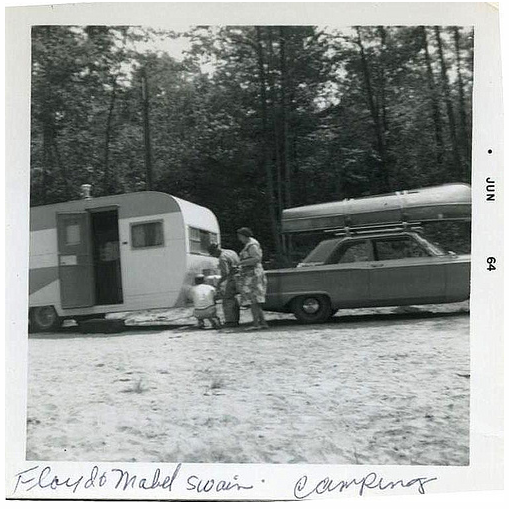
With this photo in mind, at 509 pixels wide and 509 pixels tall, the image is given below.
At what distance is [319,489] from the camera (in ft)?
19.9

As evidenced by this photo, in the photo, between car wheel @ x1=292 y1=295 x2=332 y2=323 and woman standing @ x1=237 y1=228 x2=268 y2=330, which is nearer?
woman standing @ x1=237 y1=228 x2=268 y2=330

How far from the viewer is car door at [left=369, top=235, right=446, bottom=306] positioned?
264 inches

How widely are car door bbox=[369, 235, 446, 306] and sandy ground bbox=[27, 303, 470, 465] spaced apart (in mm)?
291

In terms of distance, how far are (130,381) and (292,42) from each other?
128 inches

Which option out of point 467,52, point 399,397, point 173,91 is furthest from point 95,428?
point 467,52

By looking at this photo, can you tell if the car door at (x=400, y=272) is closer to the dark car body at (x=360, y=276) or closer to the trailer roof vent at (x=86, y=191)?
the dark car body at (x=360, y=276)

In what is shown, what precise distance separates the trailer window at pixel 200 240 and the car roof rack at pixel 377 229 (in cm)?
105

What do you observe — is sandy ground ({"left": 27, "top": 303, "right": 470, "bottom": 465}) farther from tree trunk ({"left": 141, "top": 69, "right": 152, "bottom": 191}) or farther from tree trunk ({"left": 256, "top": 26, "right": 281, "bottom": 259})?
tree trunk ({"left": 141, "top": 69, "right": 152, "bottom": 191})

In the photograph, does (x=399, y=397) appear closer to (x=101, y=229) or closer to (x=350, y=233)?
(x=350, y=233)

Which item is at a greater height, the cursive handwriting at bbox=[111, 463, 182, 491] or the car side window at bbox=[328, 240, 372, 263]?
the car side window at bbox=[328, 240, 372, 263]

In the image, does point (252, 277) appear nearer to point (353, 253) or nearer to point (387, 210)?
point (353, 253)

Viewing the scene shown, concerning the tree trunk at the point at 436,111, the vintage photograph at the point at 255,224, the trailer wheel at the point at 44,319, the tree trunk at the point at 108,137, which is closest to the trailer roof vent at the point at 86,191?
the vintage photograph at the point at 255,224

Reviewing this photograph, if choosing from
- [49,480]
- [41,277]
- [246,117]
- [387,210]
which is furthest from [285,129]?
[49,480]

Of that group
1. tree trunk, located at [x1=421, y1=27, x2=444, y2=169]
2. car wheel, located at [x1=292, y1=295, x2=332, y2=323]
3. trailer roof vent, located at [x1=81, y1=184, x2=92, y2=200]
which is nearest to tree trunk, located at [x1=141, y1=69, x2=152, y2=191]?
trailer roof vent, located at [x1=81, y1=184, x2=92, y2=200]
